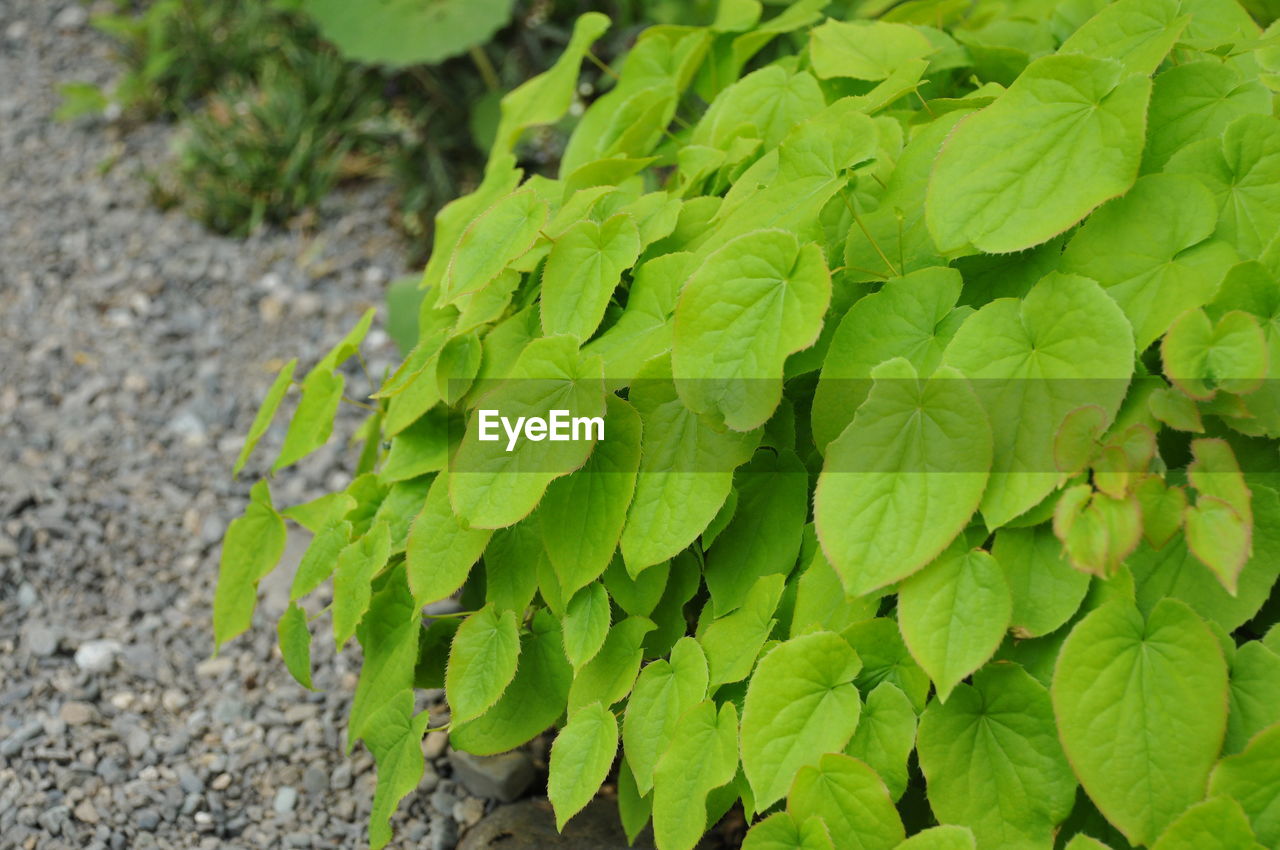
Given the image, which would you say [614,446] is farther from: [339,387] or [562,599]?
[339,387]

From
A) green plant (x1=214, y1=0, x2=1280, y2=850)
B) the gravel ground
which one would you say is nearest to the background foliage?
the gravel ground

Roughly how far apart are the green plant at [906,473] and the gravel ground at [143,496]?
0.59 meters

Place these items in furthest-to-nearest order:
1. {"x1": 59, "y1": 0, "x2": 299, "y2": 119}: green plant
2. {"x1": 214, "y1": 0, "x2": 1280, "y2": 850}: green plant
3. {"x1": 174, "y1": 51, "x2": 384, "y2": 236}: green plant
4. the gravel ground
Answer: {"x1": 59, "y1": 0, "x2": 299, "y2": 119}: green plant
{"x1": 174, "y1": 51, "x2": 384, "y2": 236}: green plant
the gravel ground
{"x1": 214, "y1": 0, "x2": 1280, "y2": 850}: green plant

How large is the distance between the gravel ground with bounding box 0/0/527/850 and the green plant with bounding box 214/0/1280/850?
586mm

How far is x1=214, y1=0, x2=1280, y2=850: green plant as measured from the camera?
90 centimetres

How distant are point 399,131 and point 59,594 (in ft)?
6.03

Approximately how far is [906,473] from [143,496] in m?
1.93

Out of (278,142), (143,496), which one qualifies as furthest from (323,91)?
(143,496)

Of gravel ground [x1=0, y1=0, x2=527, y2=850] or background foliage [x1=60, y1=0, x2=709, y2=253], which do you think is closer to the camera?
gravel ground [x1=0, y1=0, x2=527, y2=850]

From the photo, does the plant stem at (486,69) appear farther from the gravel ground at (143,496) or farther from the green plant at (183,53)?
the green plant at (183,53)

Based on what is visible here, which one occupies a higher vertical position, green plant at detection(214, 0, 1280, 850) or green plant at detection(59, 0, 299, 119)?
green plant at detection(214, 0, 1280, 850)

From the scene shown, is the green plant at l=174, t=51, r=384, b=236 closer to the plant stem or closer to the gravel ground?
the gravel ground

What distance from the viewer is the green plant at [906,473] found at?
0.90 meters

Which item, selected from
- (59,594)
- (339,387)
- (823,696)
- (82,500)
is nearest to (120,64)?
(82,500)
